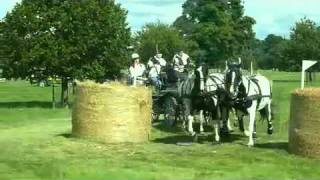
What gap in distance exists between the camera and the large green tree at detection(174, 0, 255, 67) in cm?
10944

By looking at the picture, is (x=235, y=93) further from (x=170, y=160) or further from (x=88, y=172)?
(x=88, y=172)

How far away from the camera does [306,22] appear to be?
255ft

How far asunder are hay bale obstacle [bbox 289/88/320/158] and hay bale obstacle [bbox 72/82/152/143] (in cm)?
404

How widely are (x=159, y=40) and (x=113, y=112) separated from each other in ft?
233

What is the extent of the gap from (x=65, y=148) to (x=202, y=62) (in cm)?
419

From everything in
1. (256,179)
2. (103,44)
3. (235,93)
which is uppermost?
(103,44)

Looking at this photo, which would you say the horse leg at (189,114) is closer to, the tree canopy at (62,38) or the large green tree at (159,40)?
the tree canopy at (62,38)

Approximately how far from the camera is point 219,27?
111250mm

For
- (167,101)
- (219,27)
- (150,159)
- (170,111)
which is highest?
(219,27)

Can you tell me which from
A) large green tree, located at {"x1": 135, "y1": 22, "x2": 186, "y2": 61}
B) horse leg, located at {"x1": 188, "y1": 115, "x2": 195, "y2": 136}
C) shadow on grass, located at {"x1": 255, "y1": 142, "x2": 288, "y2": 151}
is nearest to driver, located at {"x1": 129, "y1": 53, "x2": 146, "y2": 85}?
horse leg, located at {"x1": 188, "y1": 115, "x2": 195, "y2": 136}

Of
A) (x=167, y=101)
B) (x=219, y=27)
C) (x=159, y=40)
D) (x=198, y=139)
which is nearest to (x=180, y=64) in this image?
(x=167, y=101)

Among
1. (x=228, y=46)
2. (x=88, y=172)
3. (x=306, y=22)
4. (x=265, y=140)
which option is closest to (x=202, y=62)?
(x=265, y=140)

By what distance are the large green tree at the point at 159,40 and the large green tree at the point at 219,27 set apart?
8903mm

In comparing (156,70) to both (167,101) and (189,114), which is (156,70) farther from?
(189,114)
